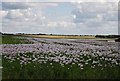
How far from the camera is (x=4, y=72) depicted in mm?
16141

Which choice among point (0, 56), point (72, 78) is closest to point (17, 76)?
point (72, 78)

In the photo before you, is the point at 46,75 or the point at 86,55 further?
the point at 86,55

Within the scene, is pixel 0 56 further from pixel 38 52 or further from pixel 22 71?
pixel 22 71

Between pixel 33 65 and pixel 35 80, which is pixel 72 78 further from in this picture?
pixel 33 65

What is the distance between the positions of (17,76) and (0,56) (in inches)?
259

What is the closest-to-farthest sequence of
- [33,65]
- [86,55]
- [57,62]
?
[33,65]
[57,62]
[86,55]

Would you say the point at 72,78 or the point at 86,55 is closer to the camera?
the point at 72,78

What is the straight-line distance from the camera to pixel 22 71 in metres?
16.3

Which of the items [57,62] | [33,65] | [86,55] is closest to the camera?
[33,65]

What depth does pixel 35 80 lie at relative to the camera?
48.5ft

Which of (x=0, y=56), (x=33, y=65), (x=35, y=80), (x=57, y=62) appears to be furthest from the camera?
(x=0, y=56)

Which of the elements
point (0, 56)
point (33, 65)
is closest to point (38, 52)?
point (0, 56)

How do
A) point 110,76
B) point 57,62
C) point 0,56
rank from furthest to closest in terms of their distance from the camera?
1. point 0,56
2. point 57,62
3. point 110,76

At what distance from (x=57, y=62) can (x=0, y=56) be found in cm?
449
